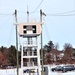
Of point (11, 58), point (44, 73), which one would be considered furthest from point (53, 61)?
point (44, 73)

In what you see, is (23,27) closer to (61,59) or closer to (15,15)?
(15,15)

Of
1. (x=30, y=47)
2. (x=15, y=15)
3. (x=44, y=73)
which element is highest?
(x=15, y=15)

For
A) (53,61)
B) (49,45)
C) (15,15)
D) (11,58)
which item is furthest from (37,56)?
(49,45)

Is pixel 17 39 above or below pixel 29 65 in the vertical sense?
above

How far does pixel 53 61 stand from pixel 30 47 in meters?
78.7

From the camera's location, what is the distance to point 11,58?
95.0m

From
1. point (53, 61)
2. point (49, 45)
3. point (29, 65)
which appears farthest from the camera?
point (49, 45)

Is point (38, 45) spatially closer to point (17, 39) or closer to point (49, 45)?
point (17, 39)

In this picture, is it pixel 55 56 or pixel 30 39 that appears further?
pixel 55 56

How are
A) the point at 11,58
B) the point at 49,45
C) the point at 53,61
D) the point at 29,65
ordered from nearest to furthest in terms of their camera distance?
the point at 29,65 → the point at 11,58 → the point at 53,61 → the point at 49,45

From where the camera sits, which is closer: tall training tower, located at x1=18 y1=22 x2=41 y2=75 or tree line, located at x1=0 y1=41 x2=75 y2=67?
tall training tower, located at x1=18 y1=22 x2=41 y2=75

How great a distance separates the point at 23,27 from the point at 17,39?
5.23 ft

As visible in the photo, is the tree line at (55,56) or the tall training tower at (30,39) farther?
the tree line at (55,56)

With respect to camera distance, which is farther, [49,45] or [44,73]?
[49,45]
